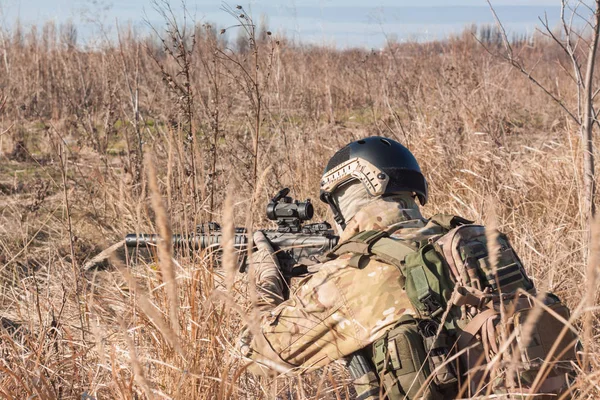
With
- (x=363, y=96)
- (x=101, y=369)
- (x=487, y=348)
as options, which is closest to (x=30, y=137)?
(x=363, y=96)

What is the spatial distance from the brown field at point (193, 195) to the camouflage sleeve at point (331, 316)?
11cm

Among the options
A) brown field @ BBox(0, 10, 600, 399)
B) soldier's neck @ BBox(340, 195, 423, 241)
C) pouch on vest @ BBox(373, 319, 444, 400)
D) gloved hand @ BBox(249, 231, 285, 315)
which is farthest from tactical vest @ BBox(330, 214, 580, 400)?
gloved hand @ BBox(249, 231, 285, 315)

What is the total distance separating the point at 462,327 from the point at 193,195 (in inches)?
51.0

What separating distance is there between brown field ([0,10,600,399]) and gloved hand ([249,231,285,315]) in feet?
0.39

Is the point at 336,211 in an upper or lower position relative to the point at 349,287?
upper

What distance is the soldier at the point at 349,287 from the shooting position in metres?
2.16

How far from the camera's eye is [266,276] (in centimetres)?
272

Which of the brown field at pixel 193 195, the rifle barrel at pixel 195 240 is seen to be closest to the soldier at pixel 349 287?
the brown field at pixel 193 195

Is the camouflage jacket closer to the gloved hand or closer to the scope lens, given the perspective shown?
the gloved hand

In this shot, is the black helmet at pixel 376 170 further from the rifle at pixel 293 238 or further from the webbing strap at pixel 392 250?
the webbing strap at pixel 392 250

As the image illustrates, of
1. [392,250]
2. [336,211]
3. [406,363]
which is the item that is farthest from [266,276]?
[406,363]

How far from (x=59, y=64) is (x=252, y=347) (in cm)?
958

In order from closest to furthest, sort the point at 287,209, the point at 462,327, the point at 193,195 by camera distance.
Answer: the point at 462,327, the point at 193,195, the point at 287,209

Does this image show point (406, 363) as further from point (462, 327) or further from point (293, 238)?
point (293, 238)
